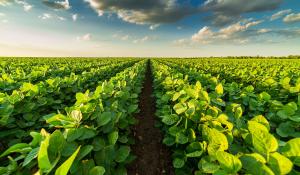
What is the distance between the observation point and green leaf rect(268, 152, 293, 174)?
4.08 ft

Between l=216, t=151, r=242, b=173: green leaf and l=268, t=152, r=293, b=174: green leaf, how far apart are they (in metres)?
0.20

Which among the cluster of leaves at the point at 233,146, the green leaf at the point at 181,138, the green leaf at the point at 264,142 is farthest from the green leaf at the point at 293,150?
the green leaf at the point at 181,138

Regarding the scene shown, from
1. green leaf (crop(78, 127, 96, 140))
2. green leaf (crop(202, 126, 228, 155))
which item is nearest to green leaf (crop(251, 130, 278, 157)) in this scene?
green leaf (crop(202, 126, 228, 155))

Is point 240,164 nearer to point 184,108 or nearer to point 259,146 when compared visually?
point 259,146

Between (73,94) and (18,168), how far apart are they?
220 inches

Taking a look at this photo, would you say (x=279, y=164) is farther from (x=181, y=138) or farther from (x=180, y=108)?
(x=180, y=108)

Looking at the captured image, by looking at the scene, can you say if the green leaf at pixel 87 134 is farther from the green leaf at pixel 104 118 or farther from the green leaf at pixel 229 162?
the green leaf at pixel 229 162

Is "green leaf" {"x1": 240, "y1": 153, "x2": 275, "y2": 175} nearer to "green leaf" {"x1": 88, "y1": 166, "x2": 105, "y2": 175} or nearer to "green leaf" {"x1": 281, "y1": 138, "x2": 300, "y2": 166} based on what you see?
"green leaf" {"x1": 281, "y1": 138, "x2": 300, "y2": 166}

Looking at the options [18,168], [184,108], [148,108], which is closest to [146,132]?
[148,108]

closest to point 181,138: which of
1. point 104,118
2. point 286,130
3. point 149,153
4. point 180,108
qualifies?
point 180,108

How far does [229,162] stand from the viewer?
139 cm

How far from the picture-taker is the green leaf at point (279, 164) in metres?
1.24

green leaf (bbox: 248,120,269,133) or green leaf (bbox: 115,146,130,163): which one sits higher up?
green leaf (bbox: 248,120,269,133)

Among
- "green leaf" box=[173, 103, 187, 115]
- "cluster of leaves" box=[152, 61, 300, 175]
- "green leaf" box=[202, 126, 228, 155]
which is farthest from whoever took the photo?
"green leaf" box=[173, 103, 187, 115]
